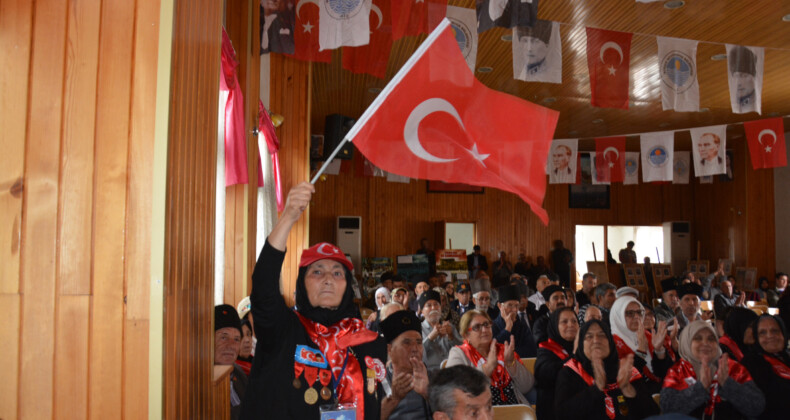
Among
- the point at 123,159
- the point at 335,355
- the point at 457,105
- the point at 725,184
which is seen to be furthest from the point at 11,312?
the point at 725,184

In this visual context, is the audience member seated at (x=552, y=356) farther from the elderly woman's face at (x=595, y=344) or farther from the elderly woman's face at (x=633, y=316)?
the elderly woman's face at (x=633, y=316)

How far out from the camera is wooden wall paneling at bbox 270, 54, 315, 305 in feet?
23.6

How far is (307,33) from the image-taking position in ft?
20.5

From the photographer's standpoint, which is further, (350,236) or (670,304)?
(350,236)

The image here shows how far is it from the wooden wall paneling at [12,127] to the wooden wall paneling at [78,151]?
0.38 ft

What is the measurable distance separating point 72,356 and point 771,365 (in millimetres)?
4416

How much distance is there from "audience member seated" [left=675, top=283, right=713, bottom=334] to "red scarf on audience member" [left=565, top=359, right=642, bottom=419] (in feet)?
13.4

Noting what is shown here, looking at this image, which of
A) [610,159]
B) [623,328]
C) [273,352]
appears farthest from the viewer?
[610,159]

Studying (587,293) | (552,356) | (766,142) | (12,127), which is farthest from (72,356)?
(766,142)

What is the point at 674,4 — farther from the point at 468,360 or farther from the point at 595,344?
the point at 468,360

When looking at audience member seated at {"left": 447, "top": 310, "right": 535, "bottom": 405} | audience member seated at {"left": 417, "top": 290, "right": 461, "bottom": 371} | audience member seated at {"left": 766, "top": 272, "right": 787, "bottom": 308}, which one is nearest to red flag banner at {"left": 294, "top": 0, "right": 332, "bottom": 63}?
audience member seated at {"left": 417, "top": 290, "right": 461, "bottom": 371}

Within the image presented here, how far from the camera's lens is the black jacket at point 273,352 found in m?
1.88

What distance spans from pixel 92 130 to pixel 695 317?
7319 mm

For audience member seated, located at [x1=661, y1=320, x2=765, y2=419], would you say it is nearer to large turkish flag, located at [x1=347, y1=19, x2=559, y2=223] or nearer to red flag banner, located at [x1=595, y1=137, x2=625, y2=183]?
large turkish flag, located at [x1=347, y1=19, x2=559, y2=223]
